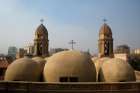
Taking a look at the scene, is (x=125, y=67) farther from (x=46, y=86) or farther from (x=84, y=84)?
(x=46, y=86)

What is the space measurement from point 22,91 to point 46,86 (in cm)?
136

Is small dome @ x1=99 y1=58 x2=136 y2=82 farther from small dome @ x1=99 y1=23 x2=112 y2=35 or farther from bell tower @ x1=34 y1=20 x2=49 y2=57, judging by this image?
bell tower @ x1=34 y1=20 x2=49 y2=57

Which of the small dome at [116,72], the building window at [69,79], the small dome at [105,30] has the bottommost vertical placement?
the building window at [69,79]

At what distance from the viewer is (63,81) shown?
16969mm

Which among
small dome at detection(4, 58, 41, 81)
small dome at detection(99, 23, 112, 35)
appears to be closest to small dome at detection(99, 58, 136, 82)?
small dome at detection(4, 58, 41, 81)

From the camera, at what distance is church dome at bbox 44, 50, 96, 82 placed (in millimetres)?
16875

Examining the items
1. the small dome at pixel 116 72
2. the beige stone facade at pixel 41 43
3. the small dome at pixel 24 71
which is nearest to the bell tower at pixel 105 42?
the beige stone facade at pixel 41 43

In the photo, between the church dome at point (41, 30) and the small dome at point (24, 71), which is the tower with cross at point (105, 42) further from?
the small dome at point (24, 71)

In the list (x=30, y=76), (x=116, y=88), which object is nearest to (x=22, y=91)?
(x=30, y=76)

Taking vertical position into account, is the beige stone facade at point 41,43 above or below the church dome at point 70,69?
above

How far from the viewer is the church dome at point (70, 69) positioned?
55.4 feet

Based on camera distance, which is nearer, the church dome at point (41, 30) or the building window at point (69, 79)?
the building window at point (69, 79)

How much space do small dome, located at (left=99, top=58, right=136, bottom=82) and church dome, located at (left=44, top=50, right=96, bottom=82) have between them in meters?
0.71

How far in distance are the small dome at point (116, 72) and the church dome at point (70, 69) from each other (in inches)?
28.0
